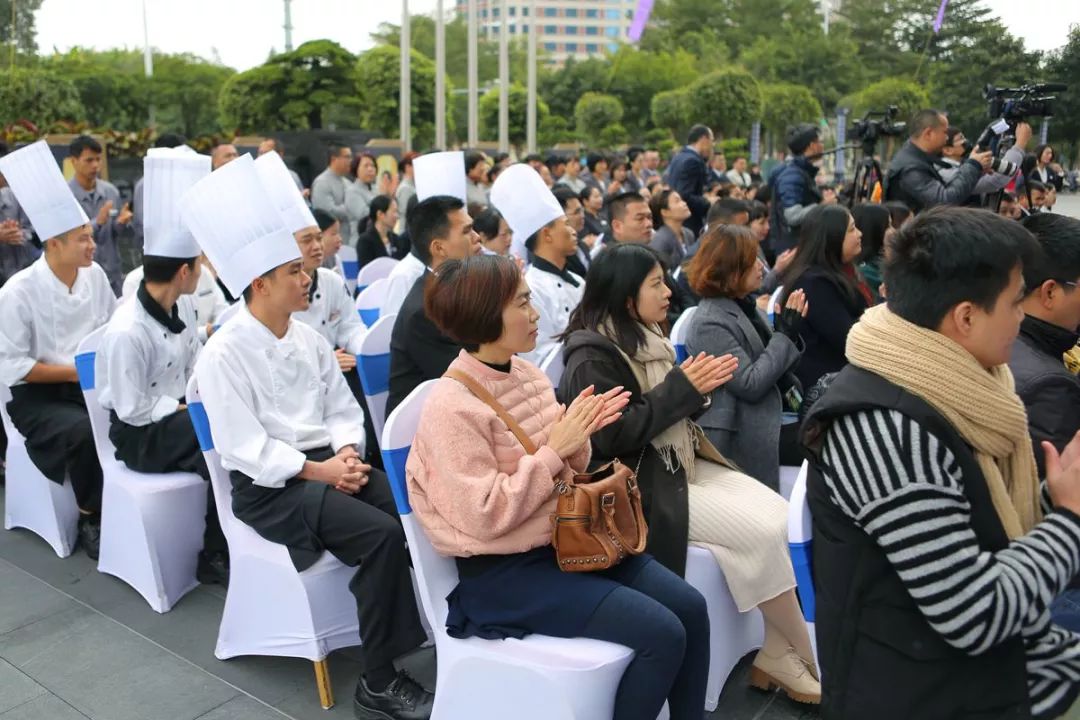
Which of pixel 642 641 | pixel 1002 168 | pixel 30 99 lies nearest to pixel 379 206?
pixel 1002 168

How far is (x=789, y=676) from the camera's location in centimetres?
260

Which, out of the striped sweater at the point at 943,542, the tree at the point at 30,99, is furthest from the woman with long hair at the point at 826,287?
the tree at the point at 30,99

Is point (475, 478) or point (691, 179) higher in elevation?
point (691, 179)

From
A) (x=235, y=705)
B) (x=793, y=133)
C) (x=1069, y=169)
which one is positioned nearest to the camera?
(x=235, y=705)

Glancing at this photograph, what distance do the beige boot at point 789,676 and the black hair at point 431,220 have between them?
2.08m

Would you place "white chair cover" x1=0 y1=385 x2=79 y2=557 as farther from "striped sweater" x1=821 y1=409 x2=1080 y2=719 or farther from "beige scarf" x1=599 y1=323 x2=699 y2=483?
"striped sweater" x1=821 y1=409 x2=1080 y2=719

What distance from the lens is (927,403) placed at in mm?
1430

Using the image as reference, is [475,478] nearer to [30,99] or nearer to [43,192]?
[43,192]

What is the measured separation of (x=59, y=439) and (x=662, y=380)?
2344 millimetres

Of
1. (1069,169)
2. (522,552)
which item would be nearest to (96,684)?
(522,552)

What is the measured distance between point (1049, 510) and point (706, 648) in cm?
91

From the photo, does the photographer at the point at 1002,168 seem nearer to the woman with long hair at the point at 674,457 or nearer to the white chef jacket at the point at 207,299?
the woman with long hair at the point at 674,457

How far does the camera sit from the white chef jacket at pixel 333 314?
13.3 ft

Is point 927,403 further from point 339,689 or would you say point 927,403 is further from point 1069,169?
point 1069,169
